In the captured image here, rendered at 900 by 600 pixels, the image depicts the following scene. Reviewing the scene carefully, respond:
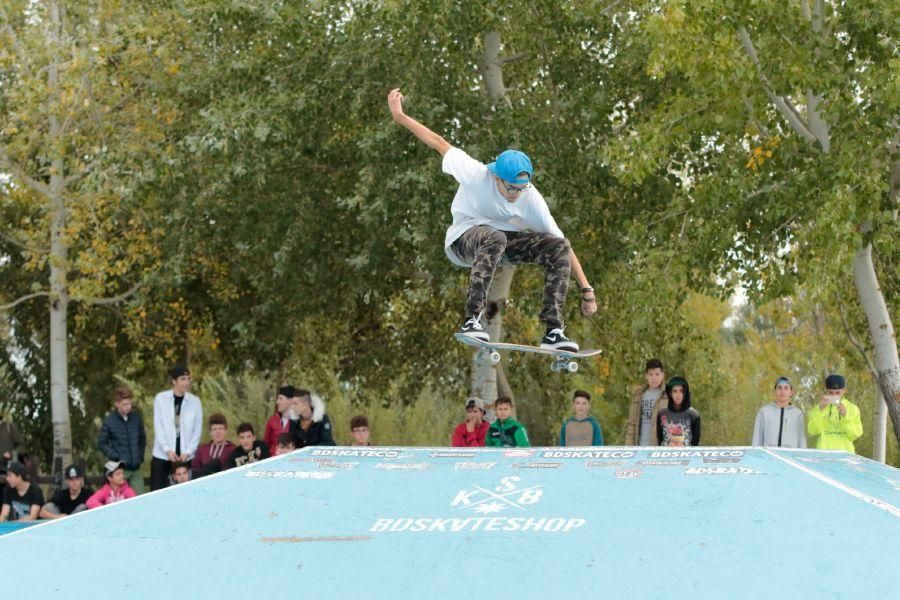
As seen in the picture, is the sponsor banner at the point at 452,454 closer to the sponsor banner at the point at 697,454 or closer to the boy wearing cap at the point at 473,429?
the sponsor banner at the point at 697,454

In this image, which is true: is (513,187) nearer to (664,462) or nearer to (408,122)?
(408,122)

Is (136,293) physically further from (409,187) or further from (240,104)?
(409,187)

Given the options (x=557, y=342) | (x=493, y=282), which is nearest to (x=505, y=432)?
(x=557, y=342)

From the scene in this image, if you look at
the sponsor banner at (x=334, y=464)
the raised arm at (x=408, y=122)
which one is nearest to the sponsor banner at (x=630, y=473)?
the sponsor banner at (x=334, y=464)

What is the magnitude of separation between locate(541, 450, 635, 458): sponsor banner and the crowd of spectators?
4.22 feet

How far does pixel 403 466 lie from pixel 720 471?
209 centimetres

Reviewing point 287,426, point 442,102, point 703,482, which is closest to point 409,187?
point 442,102

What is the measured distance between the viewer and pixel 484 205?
9234mm

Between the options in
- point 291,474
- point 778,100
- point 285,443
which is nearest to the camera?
point 291,474

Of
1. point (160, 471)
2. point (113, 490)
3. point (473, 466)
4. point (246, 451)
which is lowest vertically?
point (113, 490)

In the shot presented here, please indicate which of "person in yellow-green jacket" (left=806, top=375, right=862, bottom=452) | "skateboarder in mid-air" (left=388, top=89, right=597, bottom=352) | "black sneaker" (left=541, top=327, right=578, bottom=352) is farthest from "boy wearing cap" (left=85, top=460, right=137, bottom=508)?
"person in yellow-green jacket" (left=806, top=375, right=862, bottom=452)

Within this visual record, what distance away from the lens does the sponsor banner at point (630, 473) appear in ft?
26.8

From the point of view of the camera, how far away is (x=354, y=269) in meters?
16.4

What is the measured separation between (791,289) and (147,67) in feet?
30.3
